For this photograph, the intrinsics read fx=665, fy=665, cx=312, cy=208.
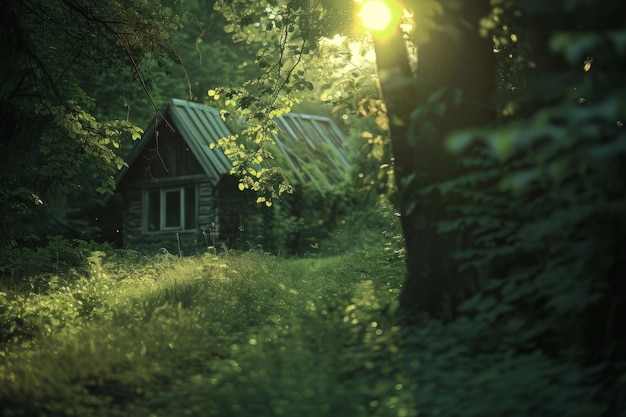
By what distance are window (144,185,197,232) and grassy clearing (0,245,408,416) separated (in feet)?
38.8

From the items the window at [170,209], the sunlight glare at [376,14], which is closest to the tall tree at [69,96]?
the sunlight glare at [376,14]

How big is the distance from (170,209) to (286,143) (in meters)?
4.77

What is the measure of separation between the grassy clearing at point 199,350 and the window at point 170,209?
38.8 feet

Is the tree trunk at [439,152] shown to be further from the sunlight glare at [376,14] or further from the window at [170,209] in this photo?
the window at [170,209]

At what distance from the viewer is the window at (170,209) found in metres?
21.9

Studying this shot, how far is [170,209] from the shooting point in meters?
23.5

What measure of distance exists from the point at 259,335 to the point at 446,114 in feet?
9.19

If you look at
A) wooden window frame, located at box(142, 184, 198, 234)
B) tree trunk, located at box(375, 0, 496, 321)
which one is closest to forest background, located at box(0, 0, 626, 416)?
tree trunk, located at box(375, 0, 496, 321)

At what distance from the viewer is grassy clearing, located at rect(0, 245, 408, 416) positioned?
4.84m

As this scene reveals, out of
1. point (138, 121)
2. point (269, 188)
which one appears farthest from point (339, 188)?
point (269, 188)

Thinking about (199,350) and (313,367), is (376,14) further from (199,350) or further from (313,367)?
(199,350)

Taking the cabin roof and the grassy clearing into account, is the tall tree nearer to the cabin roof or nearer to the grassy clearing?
the grassy clearing

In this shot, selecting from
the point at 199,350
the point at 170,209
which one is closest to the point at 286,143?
the point at 170,209

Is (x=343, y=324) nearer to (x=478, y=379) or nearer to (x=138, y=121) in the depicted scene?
(x=478, y=379)
